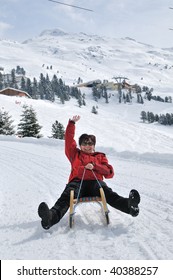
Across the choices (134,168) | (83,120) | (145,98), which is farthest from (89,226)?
(145,98)

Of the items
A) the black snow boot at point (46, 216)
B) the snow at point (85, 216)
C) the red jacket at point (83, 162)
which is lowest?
the snow at point (85, 216)

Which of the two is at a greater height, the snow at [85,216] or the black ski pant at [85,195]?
the black ski pant at [85,195]

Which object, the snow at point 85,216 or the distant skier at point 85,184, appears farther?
the distant skier at point 85,184

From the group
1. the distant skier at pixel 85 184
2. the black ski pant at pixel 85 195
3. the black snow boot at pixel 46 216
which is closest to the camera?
the black snow boot at pixel 46 216

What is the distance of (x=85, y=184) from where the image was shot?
17.3 ft

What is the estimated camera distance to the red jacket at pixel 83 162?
211 inches

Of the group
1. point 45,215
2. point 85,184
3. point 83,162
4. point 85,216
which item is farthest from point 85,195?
point 45,215

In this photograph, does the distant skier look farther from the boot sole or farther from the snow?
the snow

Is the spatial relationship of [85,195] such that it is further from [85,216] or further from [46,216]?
[46,216]

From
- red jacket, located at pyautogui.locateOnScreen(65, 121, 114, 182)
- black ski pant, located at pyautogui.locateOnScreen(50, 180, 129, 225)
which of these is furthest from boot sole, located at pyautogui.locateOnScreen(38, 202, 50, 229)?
red jacket, located at pyautogui.locateOnScreen(65, 121, 114, 182)

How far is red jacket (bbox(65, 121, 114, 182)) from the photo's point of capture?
536 cm

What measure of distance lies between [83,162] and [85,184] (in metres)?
0.42

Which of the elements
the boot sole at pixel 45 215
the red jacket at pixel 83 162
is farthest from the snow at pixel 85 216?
the red jacket at pixel 83 162

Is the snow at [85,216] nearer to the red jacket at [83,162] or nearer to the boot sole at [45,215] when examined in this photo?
the boot sole at [45,215]
